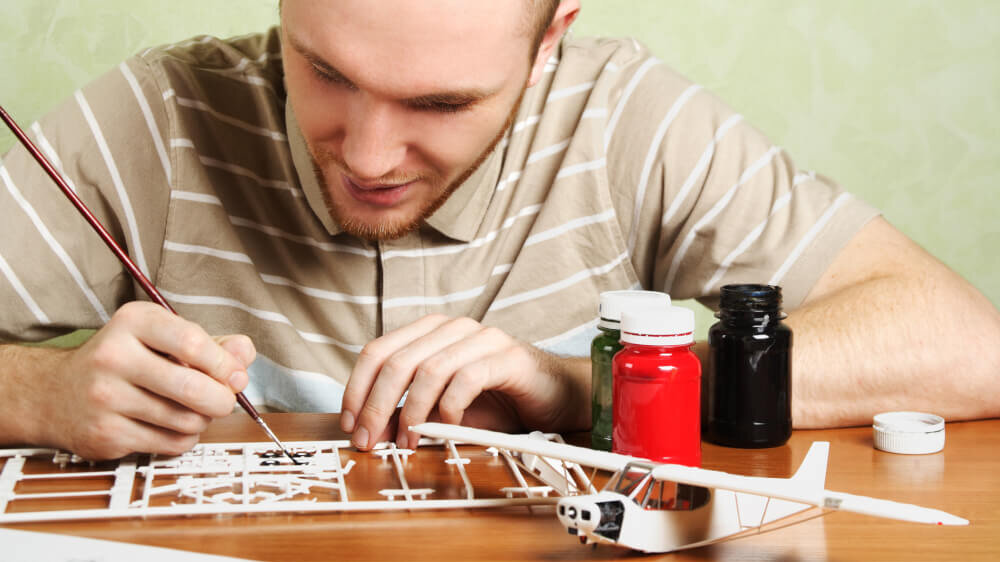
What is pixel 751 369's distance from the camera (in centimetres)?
102

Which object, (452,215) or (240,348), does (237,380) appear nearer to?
(240,348)

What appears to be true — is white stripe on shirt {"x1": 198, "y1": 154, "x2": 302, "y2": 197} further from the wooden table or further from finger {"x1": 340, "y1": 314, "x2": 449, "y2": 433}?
the wooden table

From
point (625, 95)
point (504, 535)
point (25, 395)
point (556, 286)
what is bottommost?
point (504, 535)

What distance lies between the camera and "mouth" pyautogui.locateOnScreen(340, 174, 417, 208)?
1238mm

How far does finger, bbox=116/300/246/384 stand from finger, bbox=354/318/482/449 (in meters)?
0.13

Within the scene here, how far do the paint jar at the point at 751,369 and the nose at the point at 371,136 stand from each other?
16.1 inches

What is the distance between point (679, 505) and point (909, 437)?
0.38 metres

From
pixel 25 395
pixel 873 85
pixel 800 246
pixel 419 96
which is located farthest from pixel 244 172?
pixel 873 85

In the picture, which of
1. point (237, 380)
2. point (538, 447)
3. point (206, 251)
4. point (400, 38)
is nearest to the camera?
point (538, 447)

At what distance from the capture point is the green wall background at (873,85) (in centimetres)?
212

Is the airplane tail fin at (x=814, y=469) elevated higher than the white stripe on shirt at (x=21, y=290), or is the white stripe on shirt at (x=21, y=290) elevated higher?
the white stripe on shirt at (x=21, y=290)

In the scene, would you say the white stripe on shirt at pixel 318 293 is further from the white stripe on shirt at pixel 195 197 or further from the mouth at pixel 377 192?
the mouth at pixel 377 192

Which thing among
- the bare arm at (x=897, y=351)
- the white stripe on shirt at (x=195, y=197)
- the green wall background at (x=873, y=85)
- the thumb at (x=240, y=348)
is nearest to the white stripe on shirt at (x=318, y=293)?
the white stripe on shirt at (x=195, y=197)

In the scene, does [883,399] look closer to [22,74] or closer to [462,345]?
[462,345]
